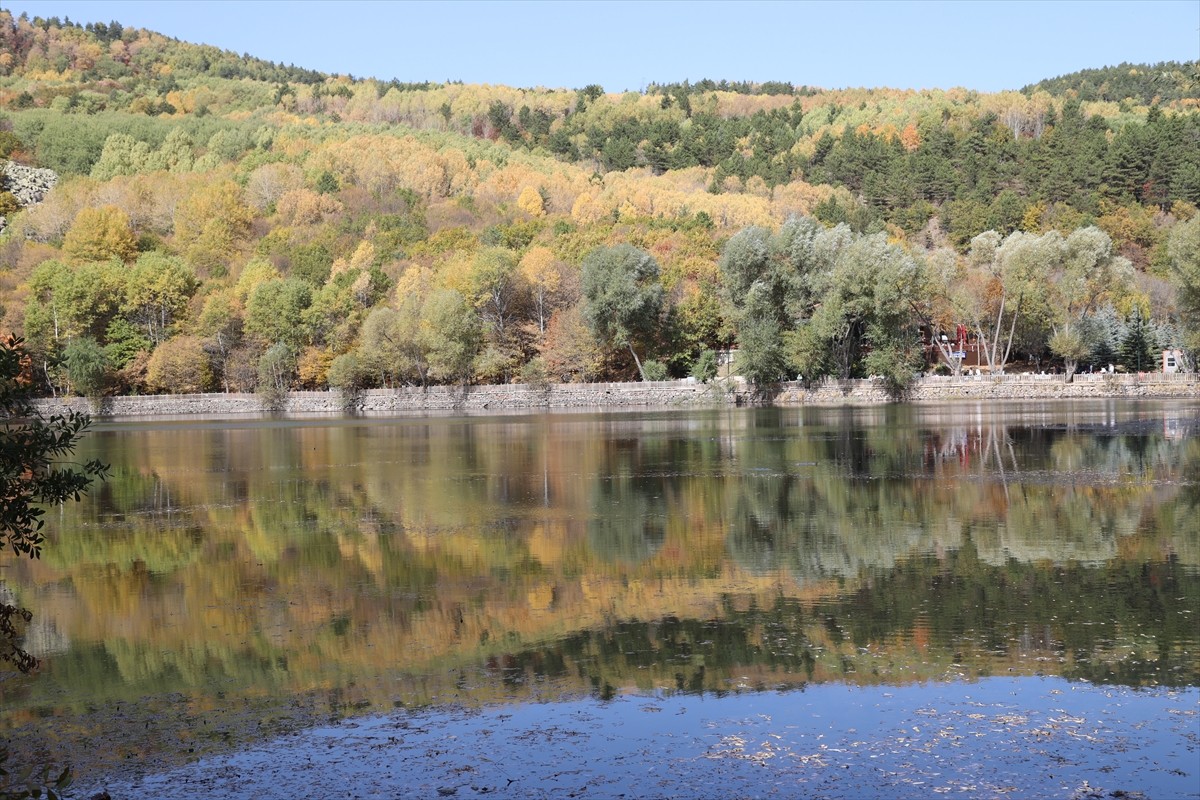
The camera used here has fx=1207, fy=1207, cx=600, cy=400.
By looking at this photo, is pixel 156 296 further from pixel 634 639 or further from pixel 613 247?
pixel 634 639

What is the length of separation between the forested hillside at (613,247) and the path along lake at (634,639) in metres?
48.0

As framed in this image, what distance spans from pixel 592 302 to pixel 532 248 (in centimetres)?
2160

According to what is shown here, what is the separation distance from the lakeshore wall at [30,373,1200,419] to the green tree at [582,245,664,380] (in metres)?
4.63

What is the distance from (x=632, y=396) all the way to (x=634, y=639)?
7817 cm

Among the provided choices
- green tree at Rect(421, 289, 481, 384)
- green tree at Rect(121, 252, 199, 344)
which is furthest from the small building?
green tree at Rect(121, 252, 199, 344)

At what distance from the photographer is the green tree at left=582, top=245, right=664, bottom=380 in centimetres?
9362

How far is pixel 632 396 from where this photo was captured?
309 feet

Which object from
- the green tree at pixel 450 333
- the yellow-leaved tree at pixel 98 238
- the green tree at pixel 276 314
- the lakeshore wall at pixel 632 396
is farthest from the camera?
the yellow-leaved tree at pixel 98 238

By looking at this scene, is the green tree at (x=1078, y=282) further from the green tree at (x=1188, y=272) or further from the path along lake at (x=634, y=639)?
the path along lake at (x=634, y=639)

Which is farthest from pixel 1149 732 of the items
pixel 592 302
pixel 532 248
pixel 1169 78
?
pixel 532 248

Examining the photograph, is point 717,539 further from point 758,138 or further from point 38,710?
point 758,138

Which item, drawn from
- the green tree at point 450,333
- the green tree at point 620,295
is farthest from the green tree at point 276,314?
the green tree at point 620,295

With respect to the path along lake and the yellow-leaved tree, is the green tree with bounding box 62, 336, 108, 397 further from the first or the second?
the path along lake

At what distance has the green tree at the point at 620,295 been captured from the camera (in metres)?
93.6
